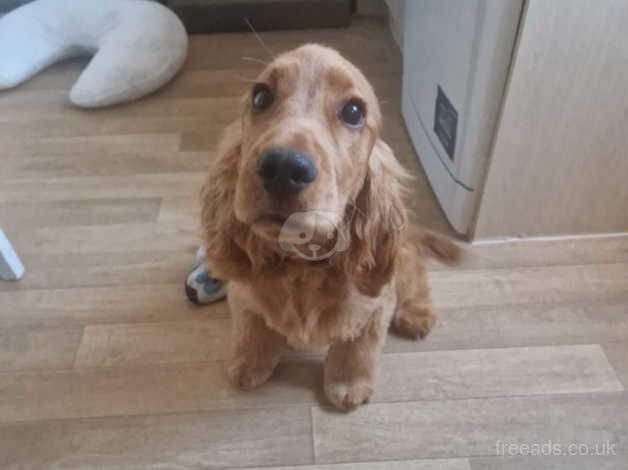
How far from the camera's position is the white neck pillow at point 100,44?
2.12 meters

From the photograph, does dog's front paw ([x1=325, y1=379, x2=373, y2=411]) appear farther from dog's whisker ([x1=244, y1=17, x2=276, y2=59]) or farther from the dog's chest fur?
dog's whisker ([x1=244, y1=17, x2=276, y2=59])

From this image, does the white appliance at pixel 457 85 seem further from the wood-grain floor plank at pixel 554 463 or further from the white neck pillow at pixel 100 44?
the white neck pillow at pixel 100 44

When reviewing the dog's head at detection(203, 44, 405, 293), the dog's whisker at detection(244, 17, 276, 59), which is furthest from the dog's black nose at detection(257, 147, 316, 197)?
the dog's whisker at detection(244, 17, 276, 59)

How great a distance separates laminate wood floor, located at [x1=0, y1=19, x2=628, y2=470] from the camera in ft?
3.76

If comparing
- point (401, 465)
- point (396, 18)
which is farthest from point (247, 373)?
point (396, 18)

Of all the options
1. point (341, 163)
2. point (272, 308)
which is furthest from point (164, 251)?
point (341, 163)

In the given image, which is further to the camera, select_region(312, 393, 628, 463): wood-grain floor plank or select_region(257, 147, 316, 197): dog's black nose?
select_region(312, 393, 628, 463): wood-grain floor plank

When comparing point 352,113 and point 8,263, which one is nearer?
point 352,113

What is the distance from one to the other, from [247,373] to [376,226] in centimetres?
48

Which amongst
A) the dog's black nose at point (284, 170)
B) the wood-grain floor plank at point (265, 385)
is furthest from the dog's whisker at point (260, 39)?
the dog's black nose at point (284, 170)

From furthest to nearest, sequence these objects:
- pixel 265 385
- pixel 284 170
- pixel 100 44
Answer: pixel 100 44, pixel 265 385, pixel 284 170

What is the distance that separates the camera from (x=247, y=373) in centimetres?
121

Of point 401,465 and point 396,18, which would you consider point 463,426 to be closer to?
point 401,465

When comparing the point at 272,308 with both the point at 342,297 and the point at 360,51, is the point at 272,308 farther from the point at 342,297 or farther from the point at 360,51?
the point at 360,51
